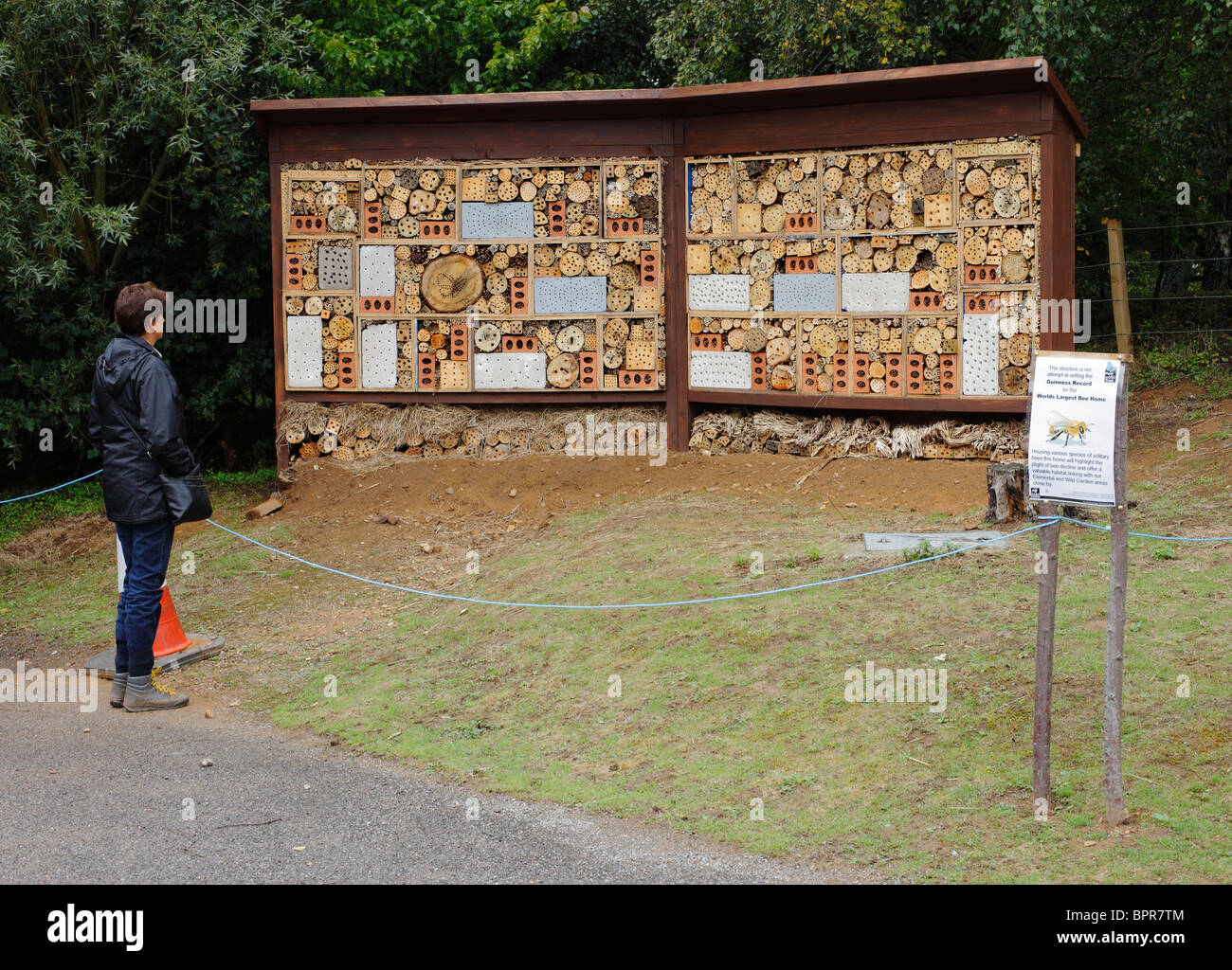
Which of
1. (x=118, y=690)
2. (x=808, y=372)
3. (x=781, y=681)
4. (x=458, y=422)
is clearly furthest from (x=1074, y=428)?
(x=458, y=422)

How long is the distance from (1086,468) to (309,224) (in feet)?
31.0

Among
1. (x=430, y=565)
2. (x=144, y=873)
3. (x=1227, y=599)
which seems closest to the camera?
(x=144, y=873)

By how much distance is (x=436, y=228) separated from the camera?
1262cm

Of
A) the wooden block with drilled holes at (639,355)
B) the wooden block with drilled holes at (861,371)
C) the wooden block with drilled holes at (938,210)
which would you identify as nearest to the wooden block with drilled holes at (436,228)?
the wooden block with drilled holes at (639,355)

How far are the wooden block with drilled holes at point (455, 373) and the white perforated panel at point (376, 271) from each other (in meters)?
0.90

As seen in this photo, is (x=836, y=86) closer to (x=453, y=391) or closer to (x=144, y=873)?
(x=453, y=391)

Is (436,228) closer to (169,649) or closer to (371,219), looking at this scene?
(371,219)

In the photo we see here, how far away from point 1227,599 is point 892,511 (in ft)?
11.5

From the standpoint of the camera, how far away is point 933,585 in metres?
7.77

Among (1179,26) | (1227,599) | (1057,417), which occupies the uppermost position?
(1179,26)

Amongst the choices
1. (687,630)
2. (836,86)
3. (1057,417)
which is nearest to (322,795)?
(687,630)

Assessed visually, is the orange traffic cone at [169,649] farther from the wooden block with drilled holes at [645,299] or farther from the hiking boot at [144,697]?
the wooden block with drilled holes at [645,299]

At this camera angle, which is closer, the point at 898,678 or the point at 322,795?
the point at 322,795

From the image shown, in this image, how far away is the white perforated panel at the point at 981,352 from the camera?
1142 centimetres
